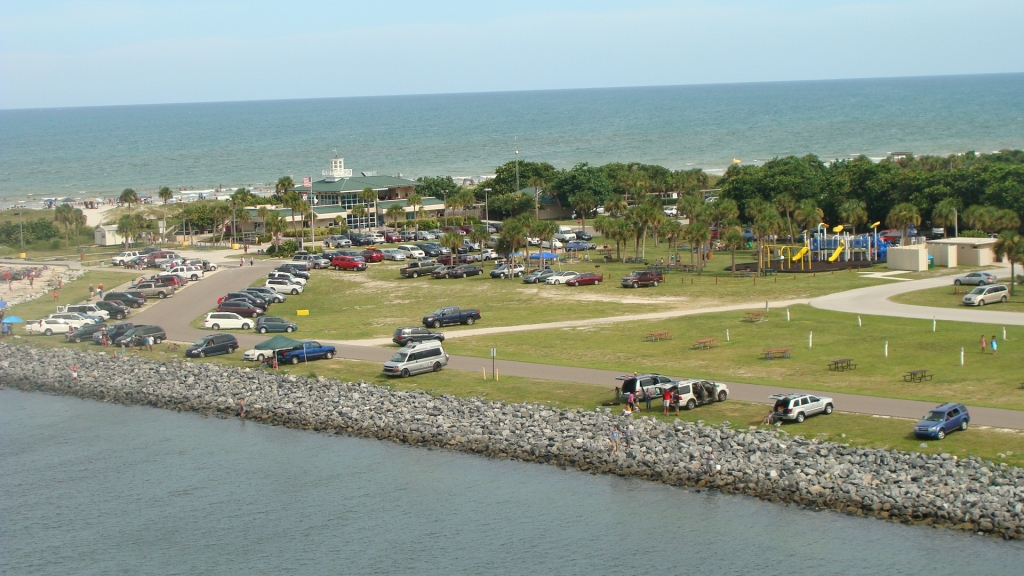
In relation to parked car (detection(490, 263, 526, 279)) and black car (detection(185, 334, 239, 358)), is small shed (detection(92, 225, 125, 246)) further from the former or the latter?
black car (detection(185, 334, 239, 358))

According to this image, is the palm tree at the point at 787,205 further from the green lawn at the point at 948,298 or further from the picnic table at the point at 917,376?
the picnic table at the point at 917,376

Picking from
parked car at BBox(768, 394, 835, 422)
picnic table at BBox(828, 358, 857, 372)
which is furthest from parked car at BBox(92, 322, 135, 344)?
picnic table at BBox(828, 358, 857, 372)

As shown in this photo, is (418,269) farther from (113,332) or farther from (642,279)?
(113,332)

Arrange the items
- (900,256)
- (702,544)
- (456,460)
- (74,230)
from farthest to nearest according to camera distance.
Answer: (74,230) → (900,256) → (456,460) → (702,544)

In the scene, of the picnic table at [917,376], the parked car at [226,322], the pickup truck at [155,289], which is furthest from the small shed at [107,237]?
the picnic table at [917,376]

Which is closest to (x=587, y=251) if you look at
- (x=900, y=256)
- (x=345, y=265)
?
(x=345, y=265)

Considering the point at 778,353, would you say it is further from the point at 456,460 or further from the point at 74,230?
the point at 74,230
